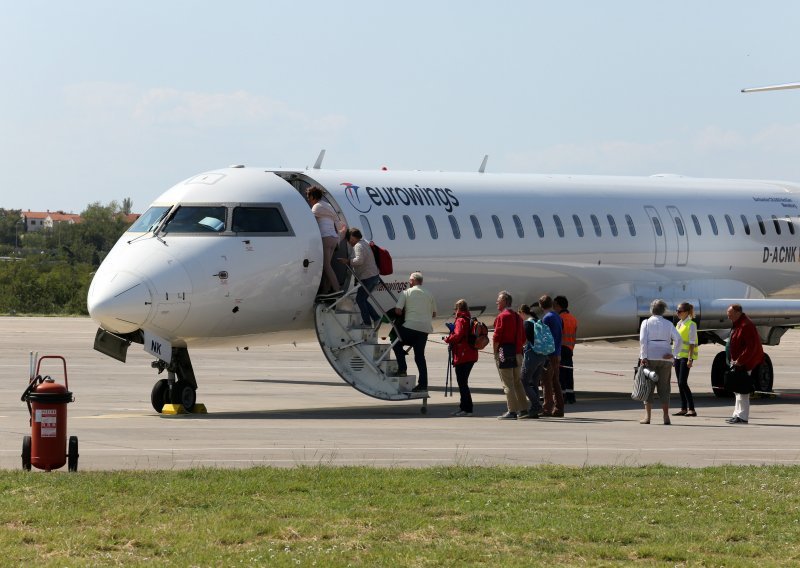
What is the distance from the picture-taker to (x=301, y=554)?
438 inches

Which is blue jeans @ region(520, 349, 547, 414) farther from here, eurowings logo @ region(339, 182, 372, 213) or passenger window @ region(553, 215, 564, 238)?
passenger window @ region(553, 215, 564, 238)

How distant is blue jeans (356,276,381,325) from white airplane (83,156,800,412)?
7.5 inches

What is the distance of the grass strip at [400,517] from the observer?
36.6ft

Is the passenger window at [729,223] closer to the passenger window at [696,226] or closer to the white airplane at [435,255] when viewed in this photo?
the white airplane at [435,255]

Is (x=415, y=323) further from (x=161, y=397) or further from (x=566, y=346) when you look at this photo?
(x=161, y=397)

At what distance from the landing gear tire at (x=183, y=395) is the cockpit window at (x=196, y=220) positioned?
7.32 ft

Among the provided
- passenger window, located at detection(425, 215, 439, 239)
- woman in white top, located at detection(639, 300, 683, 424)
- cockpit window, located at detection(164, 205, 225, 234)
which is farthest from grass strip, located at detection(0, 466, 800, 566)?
passenger window, located at detection(425, 215, 439, 239)

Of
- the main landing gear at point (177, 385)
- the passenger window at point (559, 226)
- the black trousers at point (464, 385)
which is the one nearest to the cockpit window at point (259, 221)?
the main landing gear at point (177, 385)

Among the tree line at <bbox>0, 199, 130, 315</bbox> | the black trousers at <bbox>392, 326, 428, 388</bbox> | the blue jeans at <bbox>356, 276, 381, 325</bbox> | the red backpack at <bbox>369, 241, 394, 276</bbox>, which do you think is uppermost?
the red backpack at <bbox>369, 241, 394, 276</bbox>

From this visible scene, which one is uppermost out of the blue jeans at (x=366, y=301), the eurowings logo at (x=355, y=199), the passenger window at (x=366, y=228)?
the eurowings logo at (x=355, y=199)

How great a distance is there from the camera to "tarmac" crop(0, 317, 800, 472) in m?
16.6

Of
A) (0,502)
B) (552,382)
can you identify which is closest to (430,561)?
(0,502)

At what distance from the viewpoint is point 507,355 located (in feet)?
71.7

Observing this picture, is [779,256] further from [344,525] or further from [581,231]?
[344,525]
